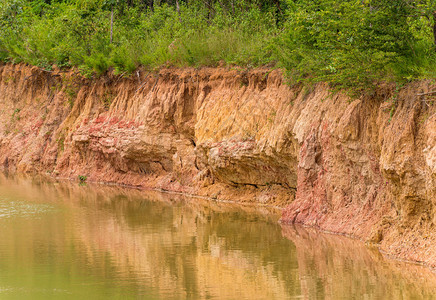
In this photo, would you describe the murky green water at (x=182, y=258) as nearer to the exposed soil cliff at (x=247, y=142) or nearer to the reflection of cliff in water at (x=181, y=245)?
the reflection of cliff in water at (x=181, y=245)

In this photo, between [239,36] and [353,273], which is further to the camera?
[239,36]

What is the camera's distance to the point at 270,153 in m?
22.1

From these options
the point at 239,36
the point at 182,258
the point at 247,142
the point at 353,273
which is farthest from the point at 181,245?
the point at 239,36

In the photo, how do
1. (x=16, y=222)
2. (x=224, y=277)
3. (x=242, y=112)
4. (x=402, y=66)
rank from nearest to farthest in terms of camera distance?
(x=224, y=277)
(x=402, y=66)
(x=16, y=222)
(x=242, y=112)

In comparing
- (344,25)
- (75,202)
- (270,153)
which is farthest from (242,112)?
(344,25)

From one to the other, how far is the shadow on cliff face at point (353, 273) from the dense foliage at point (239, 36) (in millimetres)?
3654

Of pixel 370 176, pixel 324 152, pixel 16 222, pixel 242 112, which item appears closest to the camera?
pixel 370 176

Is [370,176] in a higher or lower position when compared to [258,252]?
higher

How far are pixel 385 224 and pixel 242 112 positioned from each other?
29.9ft

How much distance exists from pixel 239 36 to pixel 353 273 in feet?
46.6

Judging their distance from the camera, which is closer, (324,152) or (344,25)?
(344,25)

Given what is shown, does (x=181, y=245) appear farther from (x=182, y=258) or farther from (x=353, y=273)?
(x=353, y=273)

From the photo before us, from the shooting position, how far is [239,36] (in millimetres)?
27031

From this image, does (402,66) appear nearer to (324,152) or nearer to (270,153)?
(324,152)
